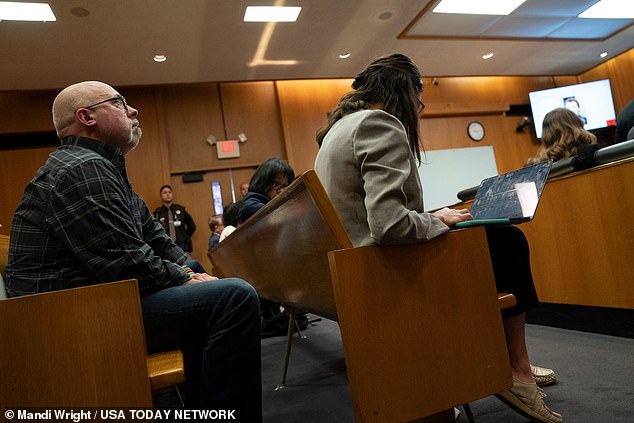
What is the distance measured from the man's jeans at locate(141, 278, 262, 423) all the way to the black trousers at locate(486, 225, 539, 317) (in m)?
0.76

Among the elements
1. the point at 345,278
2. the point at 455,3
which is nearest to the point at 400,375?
the point at 345,278

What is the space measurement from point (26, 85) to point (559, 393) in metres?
5.79

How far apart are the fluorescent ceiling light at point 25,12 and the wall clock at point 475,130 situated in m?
5.86

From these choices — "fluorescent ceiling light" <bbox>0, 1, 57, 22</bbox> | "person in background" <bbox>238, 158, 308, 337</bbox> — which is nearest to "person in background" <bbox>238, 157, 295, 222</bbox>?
"person in background" <bbox>238, 158, 308, 337</bbox>

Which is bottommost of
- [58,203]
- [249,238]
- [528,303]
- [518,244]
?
[528,303]

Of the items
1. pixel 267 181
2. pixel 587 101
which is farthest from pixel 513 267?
pixel 587 101

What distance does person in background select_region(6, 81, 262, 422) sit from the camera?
0.98m

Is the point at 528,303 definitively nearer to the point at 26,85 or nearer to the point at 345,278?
the point at 345,278

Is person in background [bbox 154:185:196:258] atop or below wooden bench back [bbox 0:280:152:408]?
atop

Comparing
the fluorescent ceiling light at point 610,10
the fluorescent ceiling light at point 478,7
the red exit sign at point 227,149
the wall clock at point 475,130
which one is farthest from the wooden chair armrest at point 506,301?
the wall clock at point 475,130

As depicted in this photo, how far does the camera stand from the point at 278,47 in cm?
486

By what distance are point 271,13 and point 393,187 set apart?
3.68 metres

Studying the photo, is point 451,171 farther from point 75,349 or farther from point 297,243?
point 75,349

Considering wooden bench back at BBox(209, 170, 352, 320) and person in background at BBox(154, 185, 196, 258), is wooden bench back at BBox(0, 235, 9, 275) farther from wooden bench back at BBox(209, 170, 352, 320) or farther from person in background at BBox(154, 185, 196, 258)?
person in background at BBox(154, 185, 196, 258)
